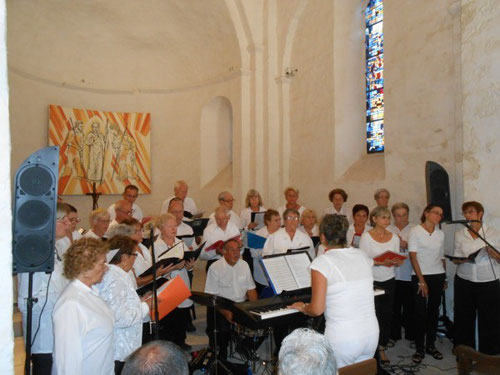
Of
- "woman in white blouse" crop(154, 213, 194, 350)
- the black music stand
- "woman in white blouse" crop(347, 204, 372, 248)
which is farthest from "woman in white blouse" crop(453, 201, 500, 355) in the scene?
"woman in white blouse" crop(154, 213, 194, 350)

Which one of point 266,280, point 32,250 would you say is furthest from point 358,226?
point 32,250

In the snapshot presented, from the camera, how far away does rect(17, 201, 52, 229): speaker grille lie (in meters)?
3.05

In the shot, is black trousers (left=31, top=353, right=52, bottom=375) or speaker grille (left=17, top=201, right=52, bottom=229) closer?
speaker grille (left=17, top=201, right=52, bottom=229)

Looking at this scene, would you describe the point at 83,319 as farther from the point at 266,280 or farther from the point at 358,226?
the point at 358,226

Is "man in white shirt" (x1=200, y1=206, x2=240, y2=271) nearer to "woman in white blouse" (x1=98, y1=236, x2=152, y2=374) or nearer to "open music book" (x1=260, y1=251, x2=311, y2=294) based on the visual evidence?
"open music book" (x1=260, y1=251, x2=311, y2=294)

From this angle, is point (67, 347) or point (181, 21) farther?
point (181, 21)

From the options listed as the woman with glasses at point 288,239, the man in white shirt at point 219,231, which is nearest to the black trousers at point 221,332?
the woman with glasses at point 288,239

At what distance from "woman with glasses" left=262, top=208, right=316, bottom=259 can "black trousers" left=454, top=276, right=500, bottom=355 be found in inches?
75.0

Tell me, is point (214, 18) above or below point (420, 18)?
above

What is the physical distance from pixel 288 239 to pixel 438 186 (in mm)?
2245

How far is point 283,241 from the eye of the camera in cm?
584

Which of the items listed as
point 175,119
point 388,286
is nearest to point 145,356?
point 388,286

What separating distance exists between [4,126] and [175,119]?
34.2ft

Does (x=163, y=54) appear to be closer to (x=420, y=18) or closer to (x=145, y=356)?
(x=420, y=18)
